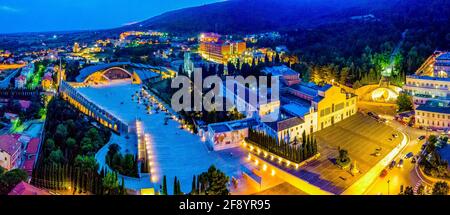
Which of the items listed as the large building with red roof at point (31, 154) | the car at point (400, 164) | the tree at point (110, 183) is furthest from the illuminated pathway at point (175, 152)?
the car at point (400, 164)

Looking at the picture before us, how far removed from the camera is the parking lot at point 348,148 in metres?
9.30

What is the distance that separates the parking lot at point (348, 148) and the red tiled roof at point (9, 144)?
802 cm

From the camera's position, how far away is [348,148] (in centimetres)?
1142

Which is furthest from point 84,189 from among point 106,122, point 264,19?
point 264,19

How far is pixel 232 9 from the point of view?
227 feet

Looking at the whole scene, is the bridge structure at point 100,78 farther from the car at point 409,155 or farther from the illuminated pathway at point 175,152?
the car at point 409,155

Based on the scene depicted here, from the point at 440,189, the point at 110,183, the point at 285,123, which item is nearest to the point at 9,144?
the point at 110,183

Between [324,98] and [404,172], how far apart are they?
13.4 ft

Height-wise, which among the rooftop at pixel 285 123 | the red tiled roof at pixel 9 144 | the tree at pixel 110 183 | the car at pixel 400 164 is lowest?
the car at pixel 400 164

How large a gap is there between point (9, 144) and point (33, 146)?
4.20 ft

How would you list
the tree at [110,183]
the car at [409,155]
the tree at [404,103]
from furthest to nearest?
the tree at [404,103], the car at [409,155], the tree at [110,183]

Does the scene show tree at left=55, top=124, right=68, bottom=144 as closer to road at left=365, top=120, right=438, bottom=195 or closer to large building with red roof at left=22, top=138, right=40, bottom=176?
large building with red roof at left=22, top=138, right=40, bottom=176
